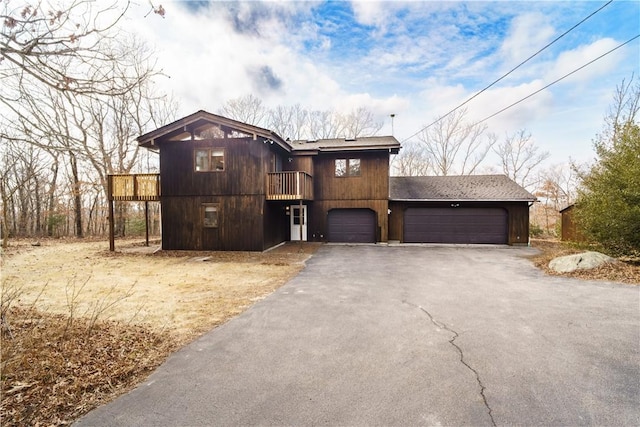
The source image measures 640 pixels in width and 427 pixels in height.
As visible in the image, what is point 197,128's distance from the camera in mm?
12188

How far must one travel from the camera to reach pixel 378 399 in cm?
258

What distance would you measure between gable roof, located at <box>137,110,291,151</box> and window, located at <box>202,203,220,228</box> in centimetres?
332

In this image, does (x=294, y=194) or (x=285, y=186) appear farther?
(x=285, y=186)

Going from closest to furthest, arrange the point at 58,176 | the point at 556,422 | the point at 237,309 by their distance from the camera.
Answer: the point at 556,422 < the point at 237,309 < the point at 58,176

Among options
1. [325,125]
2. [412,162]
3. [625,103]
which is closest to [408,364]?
[325,125]

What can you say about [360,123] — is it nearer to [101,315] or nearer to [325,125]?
[325,125]

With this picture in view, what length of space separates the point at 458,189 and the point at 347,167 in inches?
245

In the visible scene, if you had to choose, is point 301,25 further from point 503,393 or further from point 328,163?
point 503,393

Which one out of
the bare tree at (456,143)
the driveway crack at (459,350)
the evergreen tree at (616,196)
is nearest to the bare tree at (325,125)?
the bare tree at (456,143)

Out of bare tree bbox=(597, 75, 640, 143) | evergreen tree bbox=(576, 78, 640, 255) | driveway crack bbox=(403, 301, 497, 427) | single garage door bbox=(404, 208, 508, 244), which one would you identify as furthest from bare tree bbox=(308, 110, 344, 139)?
A: driveway crack bbox=(403, 301, 497, 427)

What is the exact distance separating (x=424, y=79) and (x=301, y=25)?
7759 mm

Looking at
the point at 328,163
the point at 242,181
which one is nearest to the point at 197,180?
the point at 242,181

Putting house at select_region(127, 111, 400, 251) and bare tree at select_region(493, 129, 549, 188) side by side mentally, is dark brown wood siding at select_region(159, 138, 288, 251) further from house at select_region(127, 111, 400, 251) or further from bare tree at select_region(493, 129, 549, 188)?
bare tree at select_region(493, 129, 549, 188)

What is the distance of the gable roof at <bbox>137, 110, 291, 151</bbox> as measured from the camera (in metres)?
11.3
